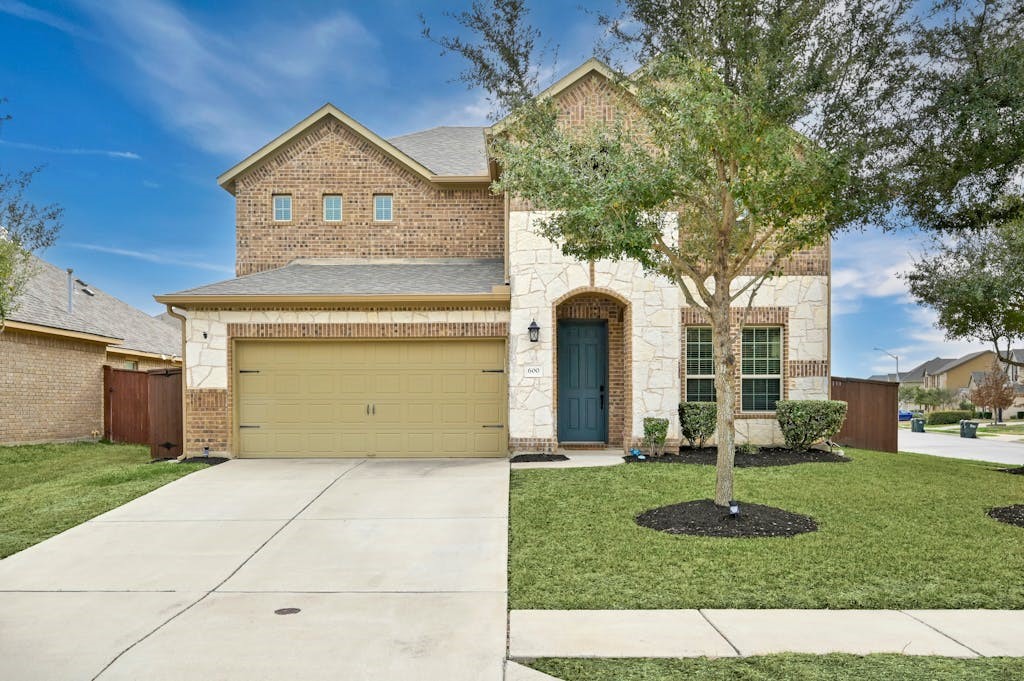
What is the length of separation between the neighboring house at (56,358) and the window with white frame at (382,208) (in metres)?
7.91

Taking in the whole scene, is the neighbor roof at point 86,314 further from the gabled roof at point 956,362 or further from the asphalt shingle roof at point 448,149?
the gabled roof at point 956,362

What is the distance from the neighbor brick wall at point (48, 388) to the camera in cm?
1678

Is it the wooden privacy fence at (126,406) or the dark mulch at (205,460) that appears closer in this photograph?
the dark mulch at (205,460)

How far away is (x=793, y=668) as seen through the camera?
4.16 m

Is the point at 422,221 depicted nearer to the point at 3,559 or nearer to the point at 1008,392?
the point at 3,559

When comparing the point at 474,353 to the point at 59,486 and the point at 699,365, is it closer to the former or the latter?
the point at 699,365

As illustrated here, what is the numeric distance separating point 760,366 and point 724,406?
5.77m

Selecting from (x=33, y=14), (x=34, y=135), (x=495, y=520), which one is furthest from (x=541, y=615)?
(x=33, y=14)

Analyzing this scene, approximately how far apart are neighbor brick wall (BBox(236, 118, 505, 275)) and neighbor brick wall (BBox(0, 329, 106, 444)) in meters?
6.59

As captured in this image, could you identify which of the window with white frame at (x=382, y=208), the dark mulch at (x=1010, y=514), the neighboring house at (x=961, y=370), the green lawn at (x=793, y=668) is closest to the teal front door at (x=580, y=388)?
the window with white frame at (x=382, y=208)

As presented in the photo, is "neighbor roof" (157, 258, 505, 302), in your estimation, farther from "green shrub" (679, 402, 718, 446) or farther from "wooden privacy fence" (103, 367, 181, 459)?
"wooden privacy fence" (103, 367, 181, 459)

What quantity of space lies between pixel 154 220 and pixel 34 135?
731 centimetres

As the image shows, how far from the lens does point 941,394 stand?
61.8m

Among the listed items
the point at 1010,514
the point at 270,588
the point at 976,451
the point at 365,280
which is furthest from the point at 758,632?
the point at 976,451
